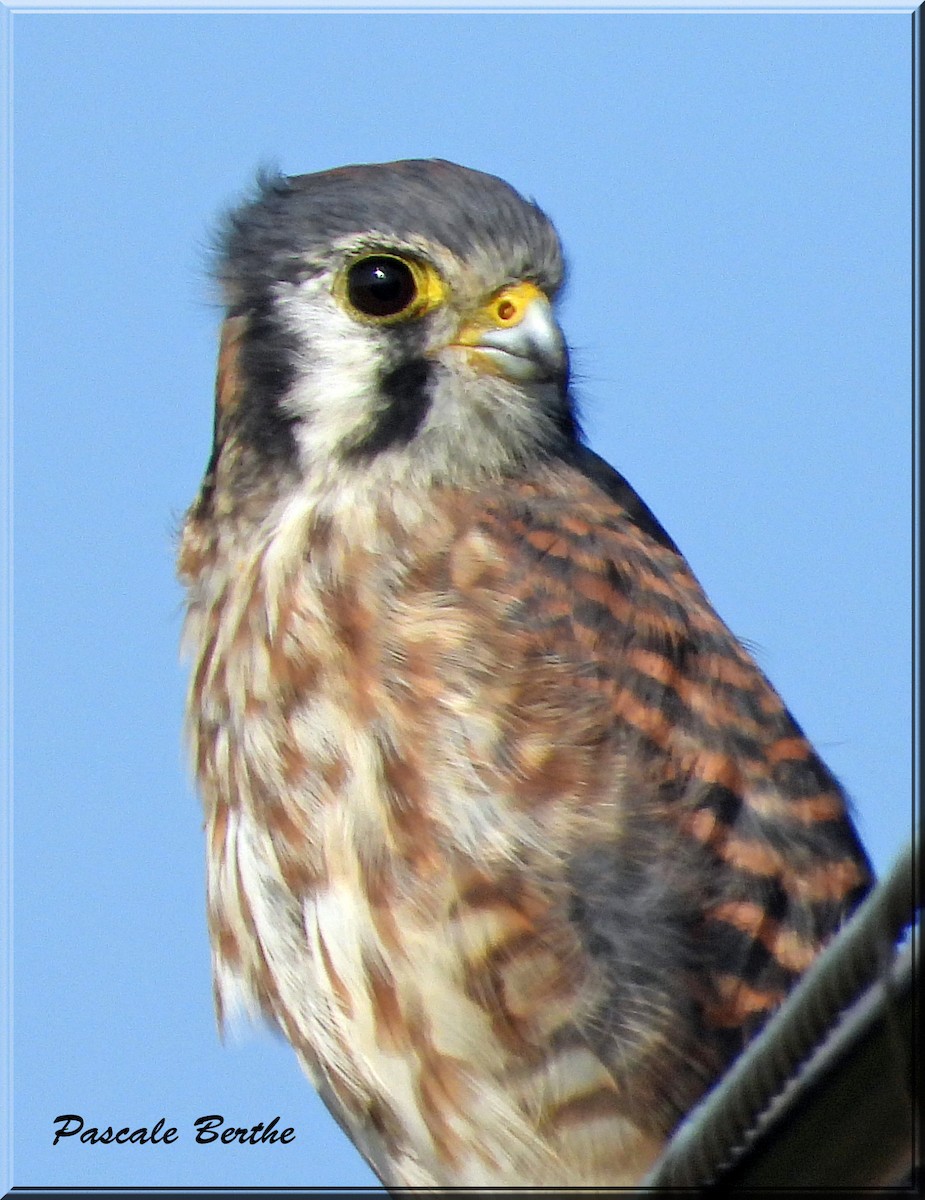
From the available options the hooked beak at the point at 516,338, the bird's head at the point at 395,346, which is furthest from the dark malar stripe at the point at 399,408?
the hooked beak at the point at 516,338

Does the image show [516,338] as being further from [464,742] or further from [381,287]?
[464,742]

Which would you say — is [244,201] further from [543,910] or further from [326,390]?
[543,910]

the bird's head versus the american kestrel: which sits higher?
the bird's head

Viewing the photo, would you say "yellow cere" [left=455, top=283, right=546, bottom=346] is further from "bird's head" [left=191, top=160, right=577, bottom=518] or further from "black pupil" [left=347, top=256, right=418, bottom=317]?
"black pupil" [left=347, top=256, right=418, bottom=317]

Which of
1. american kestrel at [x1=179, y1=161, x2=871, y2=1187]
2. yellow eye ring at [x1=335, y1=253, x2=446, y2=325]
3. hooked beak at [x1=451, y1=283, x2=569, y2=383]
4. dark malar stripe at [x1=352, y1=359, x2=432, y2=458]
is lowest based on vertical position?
american kestrel at [x1=179, y1=161, x2=871, y2=1187]

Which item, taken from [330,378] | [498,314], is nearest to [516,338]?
[498,314]

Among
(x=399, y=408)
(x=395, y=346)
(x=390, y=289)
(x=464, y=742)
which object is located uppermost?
(x=390, y=289)

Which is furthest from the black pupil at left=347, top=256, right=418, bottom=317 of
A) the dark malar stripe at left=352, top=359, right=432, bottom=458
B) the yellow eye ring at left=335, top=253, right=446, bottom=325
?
the dark malar stripe at left=352, top=359, right=432, bottom=458

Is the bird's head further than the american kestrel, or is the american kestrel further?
the bird's head
